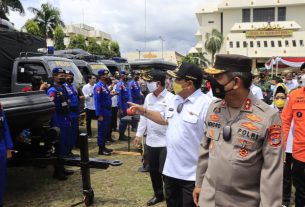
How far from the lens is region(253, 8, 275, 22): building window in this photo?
6419cm

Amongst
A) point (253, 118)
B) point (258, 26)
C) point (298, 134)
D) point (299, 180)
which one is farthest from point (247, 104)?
point (258, 26)

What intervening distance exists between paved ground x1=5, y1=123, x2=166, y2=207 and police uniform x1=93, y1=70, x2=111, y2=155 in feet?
3.28

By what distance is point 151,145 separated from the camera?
14.6ft

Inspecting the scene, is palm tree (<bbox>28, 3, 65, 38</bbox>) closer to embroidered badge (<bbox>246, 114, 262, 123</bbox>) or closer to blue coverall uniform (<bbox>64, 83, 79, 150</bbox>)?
blue coverall uniform (<bbox>64, 83, 79, 150</bbox>)

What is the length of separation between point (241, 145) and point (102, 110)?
555 cm

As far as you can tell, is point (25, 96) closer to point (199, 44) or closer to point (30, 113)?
point (30, 113)

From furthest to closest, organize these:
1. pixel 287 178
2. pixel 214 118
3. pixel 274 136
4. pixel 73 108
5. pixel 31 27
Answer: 1. pixel 31 27
2. pixel 73 108
3. pixel 287 178
4. pixel 214 118
5. pixel 274 136

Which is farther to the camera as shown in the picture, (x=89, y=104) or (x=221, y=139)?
(x=89, y=104)

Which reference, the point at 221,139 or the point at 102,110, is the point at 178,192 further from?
the point at 102,110

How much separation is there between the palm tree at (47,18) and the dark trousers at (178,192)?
108 ft

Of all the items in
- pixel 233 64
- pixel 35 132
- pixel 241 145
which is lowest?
pixel 35 132

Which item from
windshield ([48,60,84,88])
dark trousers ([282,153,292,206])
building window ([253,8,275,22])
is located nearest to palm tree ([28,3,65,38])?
windshield ([48,60,84,88])

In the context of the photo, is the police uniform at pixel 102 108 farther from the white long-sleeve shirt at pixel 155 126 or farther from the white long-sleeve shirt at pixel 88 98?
the white long-sleeve shirt at pixel 155 126

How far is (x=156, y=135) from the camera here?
4.41m
